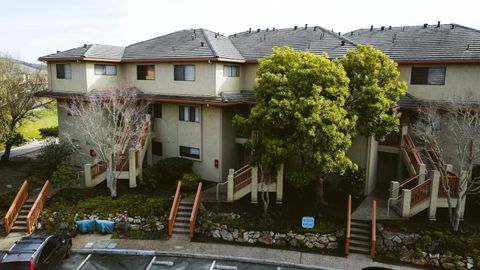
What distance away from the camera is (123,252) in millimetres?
18094

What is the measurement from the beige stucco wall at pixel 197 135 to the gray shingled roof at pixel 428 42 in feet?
39.0

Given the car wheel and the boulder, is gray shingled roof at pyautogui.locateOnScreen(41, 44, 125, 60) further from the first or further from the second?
the boulder

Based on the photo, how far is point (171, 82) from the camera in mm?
26141

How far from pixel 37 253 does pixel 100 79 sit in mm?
15402

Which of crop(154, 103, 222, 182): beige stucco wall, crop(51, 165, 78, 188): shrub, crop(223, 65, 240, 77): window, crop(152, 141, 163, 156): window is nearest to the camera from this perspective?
crop(51, 165, 78, 188): shrub

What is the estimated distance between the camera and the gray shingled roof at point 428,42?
21.8 metres

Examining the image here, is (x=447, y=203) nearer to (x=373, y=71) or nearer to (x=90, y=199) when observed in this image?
(x=373, y=71)

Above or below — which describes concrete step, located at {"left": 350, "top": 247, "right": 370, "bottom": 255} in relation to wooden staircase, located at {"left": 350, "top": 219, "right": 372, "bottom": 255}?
below

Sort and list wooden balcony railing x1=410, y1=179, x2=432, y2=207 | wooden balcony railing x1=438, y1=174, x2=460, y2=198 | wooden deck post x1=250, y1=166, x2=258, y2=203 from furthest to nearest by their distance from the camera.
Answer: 1. wooden deck post x1=250, y1=166, x2=258, y2=203
2. wooden balcony railing x1=410, y1=179, x2=432, y2=207
3. wooden balcony railing x1=438, y1=174, x2=460, y2=198

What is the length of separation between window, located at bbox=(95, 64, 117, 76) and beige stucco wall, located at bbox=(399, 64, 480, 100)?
67.1 feet

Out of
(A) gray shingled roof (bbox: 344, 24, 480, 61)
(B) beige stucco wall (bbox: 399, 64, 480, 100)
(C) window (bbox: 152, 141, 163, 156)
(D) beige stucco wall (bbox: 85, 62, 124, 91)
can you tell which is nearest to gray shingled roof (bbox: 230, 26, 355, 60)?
(A) gray shingled roof (bbox: 344, 24, 480, 61)

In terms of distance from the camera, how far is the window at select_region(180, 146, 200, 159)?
84.9 ft

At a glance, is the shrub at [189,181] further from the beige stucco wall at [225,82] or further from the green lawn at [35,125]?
the green lawn at [35,125]

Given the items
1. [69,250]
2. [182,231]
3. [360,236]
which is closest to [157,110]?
[182,231]
